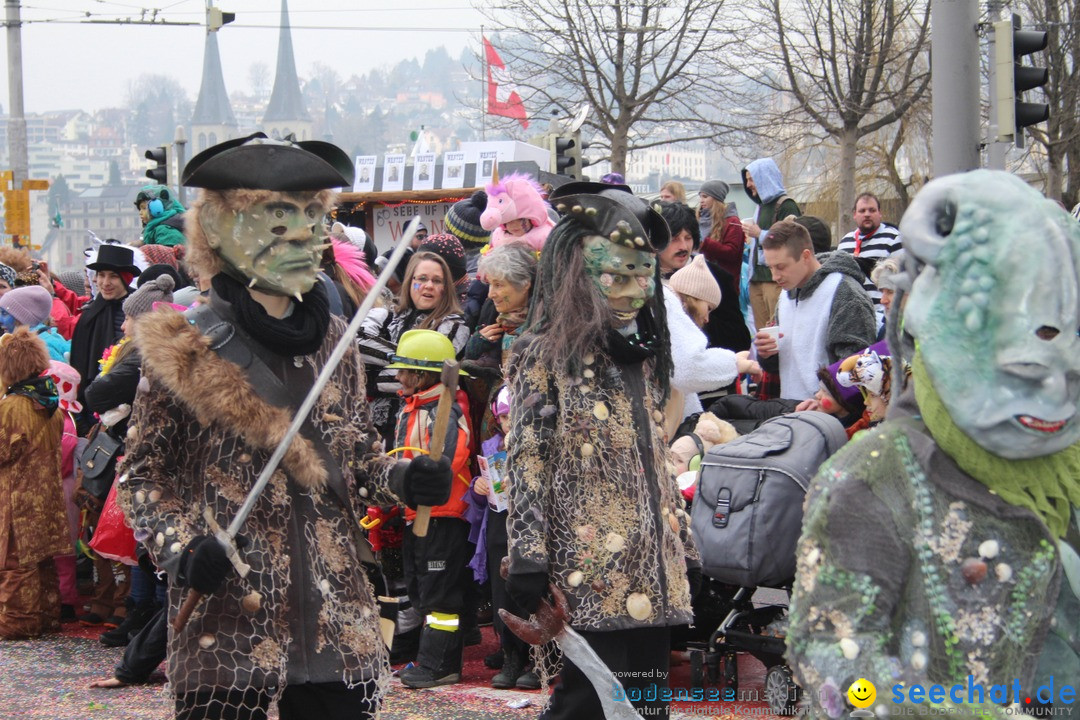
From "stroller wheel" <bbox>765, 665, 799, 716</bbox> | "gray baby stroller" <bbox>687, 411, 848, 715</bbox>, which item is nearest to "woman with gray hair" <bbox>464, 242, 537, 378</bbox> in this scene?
"gray baby stroller" <bbox>687, 411, 848, 715</bbox>

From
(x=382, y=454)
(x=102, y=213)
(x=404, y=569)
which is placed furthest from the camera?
(x=102, y=213)

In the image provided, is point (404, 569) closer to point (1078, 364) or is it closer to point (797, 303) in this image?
point (797, 303)

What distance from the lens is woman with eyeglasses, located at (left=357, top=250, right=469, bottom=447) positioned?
682 cm

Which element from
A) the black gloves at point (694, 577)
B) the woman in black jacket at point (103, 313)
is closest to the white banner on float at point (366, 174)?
the woman in black jacket at point (103, 313)

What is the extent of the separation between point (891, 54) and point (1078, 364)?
778 inches

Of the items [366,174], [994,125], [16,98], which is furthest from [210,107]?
[994,125]

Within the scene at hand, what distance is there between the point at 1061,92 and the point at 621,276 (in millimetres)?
18739

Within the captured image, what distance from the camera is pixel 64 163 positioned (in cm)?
18088

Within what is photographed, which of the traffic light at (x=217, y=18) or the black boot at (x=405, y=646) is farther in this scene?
the traffic light at (x=217, y=18)

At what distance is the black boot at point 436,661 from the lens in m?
6.15

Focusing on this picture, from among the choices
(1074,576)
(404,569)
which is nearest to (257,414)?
(1074,576)

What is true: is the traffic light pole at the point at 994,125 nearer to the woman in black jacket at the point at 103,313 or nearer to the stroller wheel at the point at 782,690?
the stroller wheel at the point at 782,690

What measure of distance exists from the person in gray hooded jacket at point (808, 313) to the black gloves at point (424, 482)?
11.5 feet

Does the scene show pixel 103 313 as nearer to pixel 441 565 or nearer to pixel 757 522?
pixel 441 565
